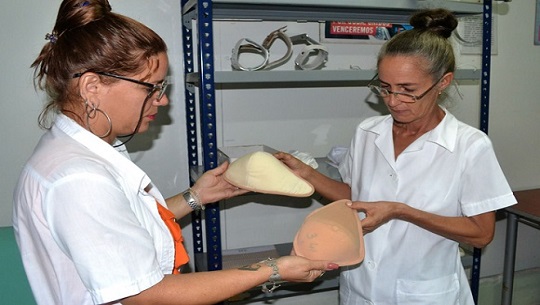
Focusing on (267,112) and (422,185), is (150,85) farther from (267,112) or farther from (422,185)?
(267,112)

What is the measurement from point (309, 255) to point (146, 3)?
113 cm

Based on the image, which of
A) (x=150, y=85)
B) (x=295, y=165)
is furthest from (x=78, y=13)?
(x=295, y=165)

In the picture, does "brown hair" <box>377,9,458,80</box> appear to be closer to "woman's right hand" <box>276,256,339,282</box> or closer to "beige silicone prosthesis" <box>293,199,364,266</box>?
"beige silicone prosthesis" <box>293,199,364,266</box>

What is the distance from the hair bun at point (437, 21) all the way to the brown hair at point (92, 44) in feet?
2.69

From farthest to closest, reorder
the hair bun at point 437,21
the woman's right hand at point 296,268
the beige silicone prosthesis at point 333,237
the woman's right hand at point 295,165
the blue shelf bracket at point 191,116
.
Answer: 1. the blue shelf bracket at point 191,116
2. the woman's right hand at point 295,165
3. the hair bun at point 437,21
4. the beige silicone prosthesis at point 333,237
5. the woman's right hand at point 296,268

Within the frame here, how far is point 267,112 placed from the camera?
183cm

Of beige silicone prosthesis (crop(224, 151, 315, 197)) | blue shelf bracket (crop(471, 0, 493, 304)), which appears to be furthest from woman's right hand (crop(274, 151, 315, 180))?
blue shelf bracket (crop(471, 0, 493, 304))

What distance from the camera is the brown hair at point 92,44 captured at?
832 millimetres

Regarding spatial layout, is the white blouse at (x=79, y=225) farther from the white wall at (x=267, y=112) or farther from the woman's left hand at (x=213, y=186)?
the white wall at (x=267, y=112)

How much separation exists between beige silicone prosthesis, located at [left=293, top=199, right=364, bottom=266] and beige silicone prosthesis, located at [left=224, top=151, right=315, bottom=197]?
0.31ft

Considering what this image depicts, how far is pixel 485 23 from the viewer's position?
4.99 ft

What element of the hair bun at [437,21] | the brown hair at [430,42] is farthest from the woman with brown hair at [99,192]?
the hair bun at [437,21]

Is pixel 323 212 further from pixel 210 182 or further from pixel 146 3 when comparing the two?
pixel 146 3

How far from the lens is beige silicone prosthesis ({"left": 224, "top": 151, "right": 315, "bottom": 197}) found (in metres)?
1.23
